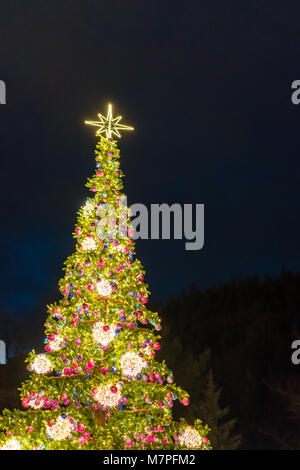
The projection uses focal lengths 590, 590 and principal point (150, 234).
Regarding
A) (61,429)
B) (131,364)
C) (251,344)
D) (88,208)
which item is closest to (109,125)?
(88,208)

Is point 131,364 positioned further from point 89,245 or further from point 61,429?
point 89,245

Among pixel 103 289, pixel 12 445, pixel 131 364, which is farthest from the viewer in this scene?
pixel 103 289

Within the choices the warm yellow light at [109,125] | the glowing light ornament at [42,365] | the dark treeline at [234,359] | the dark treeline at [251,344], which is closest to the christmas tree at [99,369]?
the glowing light ornament at [42,365]

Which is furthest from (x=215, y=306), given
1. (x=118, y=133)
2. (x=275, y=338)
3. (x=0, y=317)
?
(x=118, y=133)

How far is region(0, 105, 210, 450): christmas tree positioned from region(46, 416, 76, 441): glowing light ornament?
0.01m

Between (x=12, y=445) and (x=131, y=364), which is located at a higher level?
(x=131, y=364)

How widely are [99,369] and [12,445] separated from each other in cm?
169

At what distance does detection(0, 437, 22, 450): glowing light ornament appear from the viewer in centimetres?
846

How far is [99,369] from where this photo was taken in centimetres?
927

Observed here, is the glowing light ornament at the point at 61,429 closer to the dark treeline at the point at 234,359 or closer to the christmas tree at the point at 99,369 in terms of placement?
the christmas tree at the point at 99,369

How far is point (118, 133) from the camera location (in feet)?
35.0

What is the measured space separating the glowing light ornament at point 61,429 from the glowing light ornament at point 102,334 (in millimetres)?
1230

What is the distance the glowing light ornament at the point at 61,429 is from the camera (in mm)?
8516
